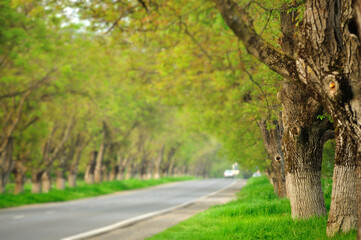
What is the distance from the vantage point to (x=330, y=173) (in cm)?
1312

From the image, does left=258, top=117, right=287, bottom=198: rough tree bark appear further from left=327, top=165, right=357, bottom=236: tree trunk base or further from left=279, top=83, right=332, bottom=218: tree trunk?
left=327, top=165, right=357, bottom=236: tree trunk base

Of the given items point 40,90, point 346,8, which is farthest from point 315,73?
point 40,90

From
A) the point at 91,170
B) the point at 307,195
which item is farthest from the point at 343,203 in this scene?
the point at 91,170

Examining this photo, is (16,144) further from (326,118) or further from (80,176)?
(80,176)

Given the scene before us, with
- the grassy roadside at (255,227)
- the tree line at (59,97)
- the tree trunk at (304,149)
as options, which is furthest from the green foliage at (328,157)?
the tree line at (59,97)

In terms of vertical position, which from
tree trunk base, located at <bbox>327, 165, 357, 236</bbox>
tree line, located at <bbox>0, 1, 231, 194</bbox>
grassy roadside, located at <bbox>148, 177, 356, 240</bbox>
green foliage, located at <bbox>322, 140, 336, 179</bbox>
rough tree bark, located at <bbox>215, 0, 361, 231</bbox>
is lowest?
grassy roadside, located at <bbox>148, 177, 356, 240</bbox>

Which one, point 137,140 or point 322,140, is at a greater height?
point 137,140

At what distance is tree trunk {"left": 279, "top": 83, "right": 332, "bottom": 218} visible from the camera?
28.5 feet

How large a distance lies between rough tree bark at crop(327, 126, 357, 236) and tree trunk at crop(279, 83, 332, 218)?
1471mm

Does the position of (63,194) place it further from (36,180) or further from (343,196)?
(343,196)

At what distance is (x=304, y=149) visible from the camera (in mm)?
8859

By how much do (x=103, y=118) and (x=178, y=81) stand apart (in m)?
14.5

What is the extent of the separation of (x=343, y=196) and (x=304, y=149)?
176 cm

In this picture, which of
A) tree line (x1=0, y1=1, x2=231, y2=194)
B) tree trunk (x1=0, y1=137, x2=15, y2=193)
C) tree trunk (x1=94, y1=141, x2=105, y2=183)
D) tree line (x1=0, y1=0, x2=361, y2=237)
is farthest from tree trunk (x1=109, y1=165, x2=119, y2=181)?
tree trunk (x1=0, y1=137, x2=15, y2=193)
